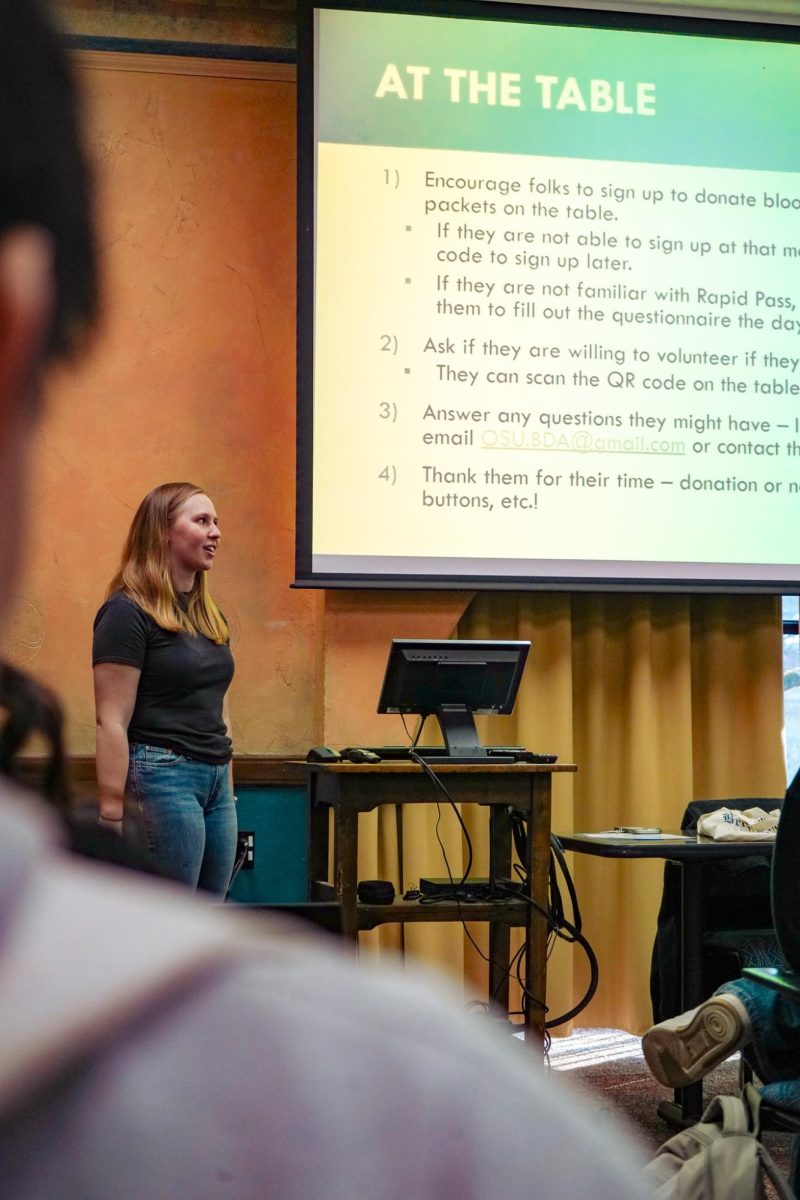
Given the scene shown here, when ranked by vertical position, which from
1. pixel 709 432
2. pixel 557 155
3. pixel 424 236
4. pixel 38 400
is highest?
pixel 557 155

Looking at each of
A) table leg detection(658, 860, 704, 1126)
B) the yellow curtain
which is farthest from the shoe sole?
the yellow curtain

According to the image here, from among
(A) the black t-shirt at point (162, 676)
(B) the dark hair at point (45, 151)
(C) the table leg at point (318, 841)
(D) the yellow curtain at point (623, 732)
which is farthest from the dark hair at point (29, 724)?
(D) the yellow curtain at point (623, 732)

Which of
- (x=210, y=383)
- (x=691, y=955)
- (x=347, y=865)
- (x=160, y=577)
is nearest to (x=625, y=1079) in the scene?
(x=691, y=955)

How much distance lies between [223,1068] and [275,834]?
13.4 feet

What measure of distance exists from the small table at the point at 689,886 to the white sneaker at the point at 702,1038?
0.85 meters

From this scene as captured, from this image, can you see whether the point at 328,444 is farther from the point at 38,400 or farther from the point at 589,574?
the point at 38,400

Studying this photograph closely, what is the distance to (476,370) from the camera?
4070mm

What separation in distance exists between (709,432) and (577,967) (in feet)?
5.84

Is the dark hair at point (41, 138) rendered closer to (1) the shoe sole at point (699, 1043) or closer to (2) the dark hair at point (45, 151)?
(2) the dark hair at point (45, 151)

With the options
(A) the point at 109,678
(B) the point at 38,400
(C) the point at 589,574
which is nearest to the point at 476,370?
(C) the point at 589,574

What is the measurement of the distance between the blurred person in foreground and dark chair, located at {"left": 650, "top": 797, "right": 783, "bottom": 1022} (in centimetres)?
310

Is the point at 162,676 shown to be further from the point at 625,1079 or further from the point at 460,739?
the point at 625,1079

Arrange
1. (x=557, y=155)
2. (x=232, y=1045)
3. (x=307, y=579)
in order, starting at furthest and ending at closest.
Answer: (x=557, y=155), (x=307, y=579), (x=232, y=1045)

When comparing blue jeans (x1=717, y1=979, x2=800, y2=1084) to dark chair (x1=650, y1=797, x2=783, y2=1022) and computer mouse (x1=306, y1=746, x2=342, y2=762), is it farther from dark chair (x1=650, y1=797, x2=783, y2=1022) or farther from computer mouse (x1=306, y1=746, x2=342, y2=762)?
computer mouse (x1=306, y1=746, x2=342, y2=762)
